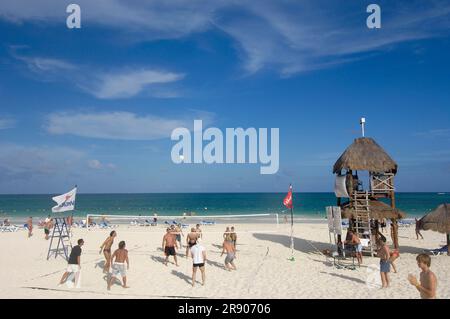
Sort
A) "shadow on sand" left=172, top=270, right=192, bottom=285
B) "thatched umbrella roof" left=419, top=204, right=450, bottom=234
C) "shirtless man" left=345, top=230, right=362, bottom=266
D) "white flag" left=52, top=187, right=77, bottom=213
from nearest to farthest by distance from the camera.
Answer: "shadow on sand" left=172, top=270, right=192, bottom=285 → "shirtless man" left=345, top=230, right=362, bottom=266 → "thatched umbrella roof" left=419, top=204, right=450, bottom=234 → "white flag" left=52, top=187, right=77, bottom=213

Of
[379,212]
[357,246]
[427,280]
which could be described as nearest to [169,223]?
[379,212]

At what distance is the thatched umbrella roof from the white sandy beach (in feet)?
4.10

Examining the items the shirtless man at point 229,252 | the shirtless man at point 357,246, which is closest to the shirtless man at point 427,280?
the shirtless man at point 229,252

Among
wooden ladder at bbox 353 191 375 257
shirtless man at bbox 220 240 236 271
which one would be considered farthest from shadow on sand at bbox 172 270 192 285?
wooden ladder at bbox 353 191 375 257

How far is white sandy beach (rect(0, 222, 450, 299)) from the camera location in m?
9.42

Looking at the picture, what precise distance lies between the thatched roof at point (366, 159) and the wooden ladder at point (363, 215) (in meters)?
1.13

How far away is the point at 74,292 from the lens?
9.41 metres

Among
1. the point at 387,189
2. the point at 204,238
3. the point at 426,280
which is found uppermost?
the point at 387,189

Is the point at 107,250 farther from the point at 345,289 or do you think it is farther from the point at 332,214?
the point at 332,214

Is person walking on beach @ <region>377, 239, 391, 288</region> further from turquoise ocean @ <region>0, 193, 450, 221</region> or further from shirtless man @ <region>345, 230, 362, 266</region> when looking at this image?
turquoise ocean @ <region>0, 193, 450, 221</region>

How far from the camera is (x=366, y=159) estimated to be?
14.8m

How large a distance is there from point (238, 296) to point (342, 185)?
794cm
